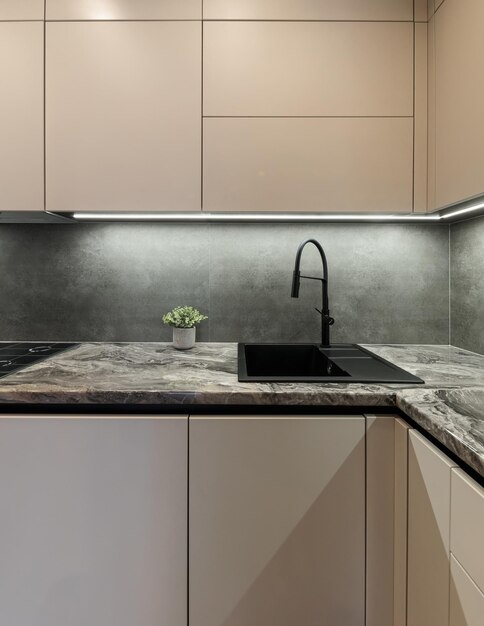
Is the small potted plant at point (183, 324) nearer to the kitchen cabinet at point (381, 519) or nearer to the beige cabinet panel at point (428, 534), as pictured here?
the kitchen cabinet at point (381, 519)

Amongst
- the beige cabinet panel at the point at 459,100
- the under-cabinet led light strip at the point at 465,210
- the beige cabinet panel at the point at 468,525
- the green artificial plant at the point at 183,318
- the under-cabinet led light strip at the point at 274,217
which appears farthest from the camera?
the green artificial plant at the point at 183,318

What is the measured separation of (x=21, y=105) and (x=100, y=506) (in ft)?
4.61

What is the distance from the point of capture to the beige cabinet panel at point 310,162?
142cm

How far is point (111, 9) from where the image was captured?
4.67 feet

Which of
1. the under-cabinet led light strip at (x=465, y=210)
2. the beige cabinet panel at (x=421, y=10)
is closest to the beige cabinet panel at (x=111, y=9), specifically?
the beige cabinet panel at (x=421, y=10)

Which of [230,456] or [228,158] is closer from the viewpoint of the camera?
[230,456]

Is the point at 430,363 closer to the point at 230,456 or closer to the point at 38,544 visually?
the point at 230,456

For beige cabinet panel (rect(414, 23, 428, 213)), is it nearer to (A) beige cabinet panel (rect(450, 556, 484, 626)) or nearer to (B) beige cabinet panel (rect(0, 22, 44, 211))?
(A) beige cabinet panel (rect(450, 556, 484, 626))

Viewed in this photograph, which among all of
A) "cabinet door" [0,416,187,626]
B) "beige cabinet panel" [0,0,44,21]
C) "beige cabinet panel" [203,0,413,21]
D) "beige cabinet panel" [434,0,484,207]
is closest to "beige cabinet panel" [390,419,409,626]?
"cabinet door" [0,416,187,626]

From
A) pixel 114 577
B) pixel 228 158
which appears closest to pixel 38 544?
pixel 114 577

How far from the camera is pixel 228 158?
56.3 inches

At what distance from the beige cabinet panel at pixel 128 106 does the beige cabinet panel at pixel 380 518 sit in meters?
1.01

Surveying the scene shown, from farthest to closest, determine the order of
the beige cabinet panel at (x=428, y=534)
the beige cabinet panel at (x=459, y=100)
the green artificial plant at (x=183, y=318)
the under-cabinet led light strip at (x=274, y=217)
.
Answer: the green artificial plant at (x=183, y=318) → the under-cabinet led light strip at (x=274, y=217) → the beige cabinet panel at (x=459, y=100) → the beige cabinet panel at (x=428, y=534)

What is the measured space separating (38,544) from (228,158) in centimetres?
135
